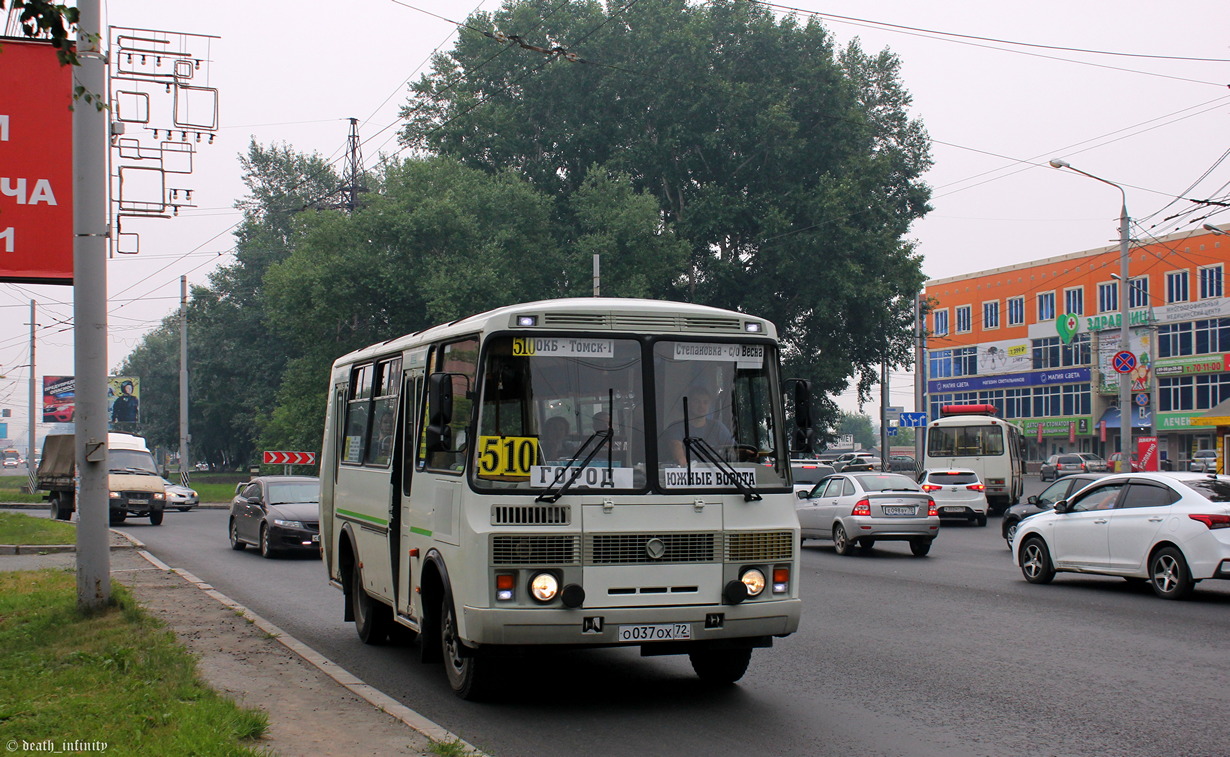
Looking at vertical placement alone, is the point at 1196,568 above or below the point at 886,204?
below

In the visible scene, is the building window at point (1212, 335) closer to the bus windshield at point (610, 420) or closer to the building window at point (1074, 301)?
the building window at point (1074, 301)

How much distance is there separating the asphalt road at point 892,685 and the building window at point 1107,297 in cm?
6077

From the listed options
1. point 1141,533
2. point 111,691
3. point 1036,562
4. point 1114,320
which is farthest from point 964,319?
point 111,691

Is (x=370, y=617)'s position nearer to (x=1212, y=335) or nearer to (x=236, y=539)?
(x=236, y=539)

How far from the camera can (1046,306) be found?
7688 centimetres

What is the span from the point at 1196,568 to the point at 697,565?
8798mm

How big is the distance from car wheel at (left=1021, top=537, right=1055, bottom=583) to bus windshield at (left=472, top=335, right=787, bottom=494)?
9628 millimetres

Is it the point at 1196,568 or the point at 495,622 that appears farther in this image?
the point at 1196,568

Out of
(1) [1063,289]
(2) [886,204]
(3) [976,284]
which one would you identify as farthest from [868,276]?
(3) [976,284]

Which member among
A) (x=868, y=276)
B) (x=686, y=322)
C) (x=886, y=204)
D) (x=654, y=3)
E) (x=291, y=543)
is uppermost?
(x=654, y=3)

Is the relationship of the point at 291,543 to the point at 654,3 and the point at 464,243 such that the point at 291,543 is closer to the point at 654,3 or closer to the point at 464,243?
the point at 464,243

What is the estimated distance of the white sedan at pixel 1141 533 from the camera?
1402 cm

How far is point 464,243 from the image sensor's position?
44625mm

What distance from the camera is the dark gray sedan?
21.0 metres
